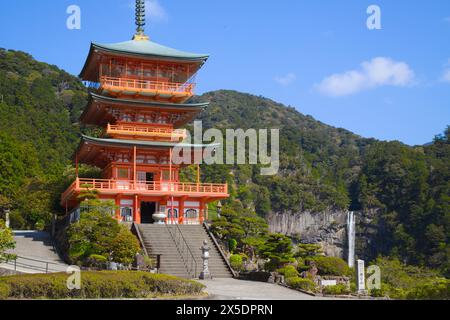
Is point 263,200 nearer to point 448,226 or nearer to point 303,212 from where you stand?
point 303,212

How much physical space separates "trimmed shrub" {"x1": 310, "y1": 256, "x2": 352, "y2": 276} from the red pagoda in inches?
369

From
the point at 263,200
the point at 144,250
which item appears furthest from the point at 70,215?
the point at 263,200

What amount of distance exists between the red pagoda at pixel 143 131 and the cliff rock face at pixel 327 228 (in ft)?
176

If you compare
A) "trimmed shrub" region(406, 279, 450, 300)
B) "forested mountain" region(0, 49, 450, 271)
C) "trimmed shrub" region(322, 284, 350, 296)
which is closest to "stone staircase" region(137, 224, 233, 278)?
"trimmed shrub" region(322, 284, 350, 296)

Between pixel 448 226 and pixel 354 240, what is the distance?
56.5 feet

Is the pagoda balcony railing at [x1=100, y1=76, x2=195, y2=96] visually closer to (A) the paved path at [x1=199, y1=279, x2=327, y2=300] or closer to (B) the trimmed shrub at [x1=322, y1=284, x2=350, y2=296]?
(A) the paved path at [x1=199, y1=279, x2=327, y2=300]

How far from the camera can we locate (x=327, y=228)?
99.9 metres

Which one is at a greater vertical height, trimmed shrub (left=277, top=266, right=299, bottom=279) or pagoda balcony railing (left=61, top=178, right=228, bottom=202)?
pagoda balcony railing (left=61, top=178, right=228, bottom=202)

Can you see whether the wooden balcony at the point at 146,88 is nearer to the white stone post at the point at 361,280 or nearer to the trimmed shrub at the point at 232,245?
the trimmed shrub at the point at 232,245

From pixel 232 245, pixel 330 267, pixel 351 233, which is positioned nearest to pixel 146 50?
pixel 232 245

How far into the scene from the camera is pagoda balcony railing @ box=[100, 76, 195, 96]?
4034cm

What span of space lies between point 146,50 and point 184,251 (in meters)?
14.1

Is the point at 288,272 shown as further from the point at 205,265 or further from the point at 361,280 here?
the point at 361,280

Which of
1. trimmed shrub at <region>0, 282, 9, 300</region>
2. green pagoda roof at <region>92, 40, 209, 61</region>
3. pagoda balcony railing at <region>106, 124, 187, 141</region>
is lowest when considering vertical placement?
trimmed shrub at <region>0, 282, 9, 300</region>
